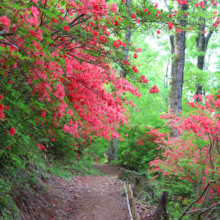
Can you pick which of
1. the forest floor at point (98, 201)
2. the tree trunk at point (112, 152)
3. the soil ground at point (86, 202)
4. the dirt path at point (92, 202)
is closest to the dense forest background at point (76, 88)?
the soil ground at point (86, 202)

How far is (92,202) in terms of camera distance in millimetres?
7188

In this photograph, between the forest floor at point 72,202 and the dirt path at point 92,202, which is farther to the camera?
the dirt path at point 92,202

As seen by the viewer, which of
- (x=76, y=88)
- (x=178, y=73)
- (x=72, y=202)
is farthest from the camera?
(x=178, y=73)

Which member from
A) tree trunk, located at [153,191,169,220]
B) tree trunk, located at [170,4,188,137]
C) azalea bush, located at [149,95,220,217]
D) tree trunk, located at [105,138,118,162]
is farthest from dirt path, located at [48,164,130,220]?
tree trunk, located at [105,138,118,162]

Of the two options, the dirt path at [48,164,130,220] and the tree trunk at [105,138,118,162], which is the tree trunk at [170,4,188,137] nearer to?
the dirt path at [48,164,130,220]

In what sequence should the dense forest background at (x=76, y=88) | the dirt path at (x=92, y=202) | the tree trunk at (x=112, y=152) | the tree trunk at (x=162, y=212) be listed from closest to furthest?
the dense forest background at (x=76, y=88), the tree trunk at (x=162, y=212), the dirt path at (x=92, y=202), the tree trunk at (x=112, y=152)

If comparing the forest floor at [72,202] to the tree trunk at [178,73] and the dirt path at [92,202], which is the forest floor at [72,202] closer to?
the dirt path at [92,202]

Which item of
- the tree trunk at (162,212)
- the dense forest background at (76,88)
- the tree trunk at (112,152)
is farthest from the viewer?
the tree trunk at (112,152)

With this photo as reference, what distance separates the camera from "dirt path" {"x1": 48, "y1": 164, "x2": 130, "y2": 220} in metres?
6.01

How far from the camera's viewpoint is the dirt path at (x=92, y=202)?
6.01 metres

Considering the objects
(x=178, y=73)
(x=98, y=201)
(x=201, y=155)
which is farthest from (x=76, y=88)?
(x=178, y=73)

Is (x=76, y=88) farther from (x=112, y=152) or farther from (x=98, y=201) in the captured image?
(x=112, y=152)

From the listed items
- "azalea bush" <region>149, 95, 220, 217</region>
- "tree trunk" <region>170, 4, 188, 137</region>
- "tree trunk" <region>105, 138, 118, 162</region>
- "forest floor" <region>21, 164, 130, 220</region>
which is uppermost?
"tree trunk" <region>170, 4, 188, 137</region>

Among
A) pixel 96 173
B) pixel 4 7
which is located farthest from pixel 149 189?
pixel 4 7
